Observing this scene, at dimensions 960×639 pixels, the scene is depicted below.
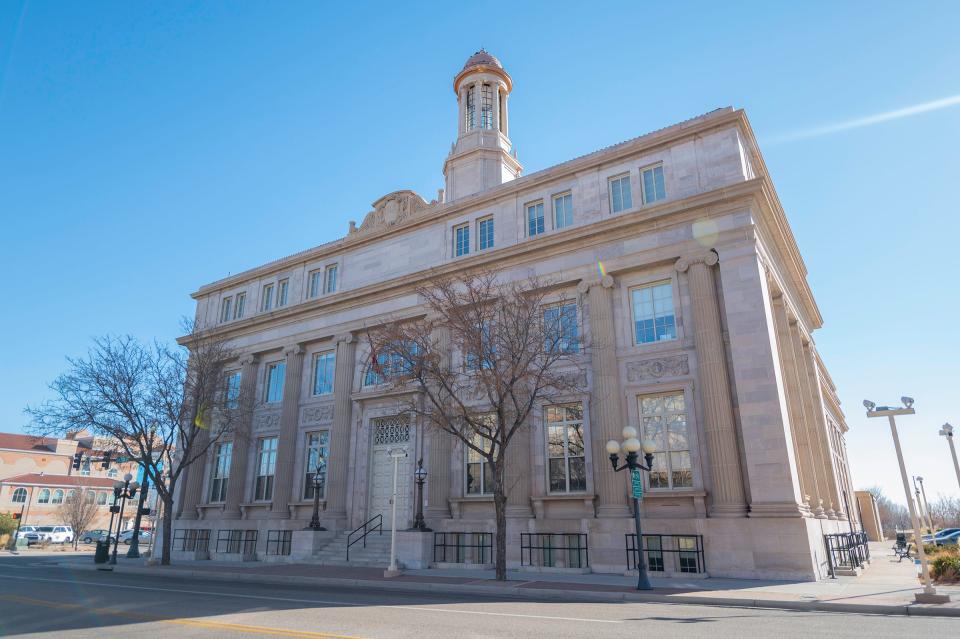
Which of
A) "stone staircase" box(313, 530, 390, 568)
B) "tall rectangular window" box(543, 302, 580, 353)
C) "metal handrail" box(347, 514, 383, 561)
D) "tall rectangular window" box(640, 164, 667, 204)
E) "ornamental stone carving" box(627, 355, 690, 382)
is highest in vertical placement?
"tall rectangular window" box(640, 164, 667, 204)

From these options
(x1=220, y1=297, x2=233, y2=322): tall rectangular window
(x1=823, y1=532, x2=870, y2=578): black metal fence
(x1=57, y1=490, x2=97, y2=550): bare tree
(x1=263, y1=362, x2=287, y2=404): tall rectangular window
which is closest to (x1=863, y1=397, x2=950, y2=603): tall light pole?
(x1=823, y1=532, x2=870, y2=578): black metal fence

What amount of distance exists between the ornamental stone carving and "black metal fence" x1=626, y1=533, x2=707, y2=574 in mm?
5165

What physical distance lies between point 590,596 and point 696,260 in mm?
11908

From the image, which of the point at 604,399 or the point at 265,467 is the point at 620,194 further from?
the point at 265,467

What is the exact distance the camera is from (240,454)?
3022 cm

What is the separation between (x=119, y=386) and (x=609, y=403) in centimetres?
2114

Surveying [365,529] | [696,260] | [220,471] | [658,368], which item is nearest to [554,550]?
[658,368]

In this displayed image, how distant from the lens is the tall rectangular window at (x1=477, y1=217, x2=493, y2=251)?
2617 cm

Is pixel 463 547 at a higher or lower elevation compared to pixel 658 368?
lower

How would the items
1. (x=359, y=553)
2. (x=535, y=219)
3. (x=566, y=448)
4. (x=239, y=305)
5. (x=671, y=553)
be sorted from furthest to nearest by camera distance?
(x=239, y=305), (x=535, y=219), (x=359, y=553), (x=566, y=448), (x=671, y=553)

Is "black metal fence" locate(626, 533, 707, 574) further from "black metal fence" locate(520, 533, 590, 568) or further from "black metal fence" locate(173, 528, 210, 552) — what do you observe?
"black metal fence" locate(173, 528, 210, 552)

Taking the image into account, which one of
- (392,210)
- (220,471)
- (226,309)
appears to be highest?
(392,210)

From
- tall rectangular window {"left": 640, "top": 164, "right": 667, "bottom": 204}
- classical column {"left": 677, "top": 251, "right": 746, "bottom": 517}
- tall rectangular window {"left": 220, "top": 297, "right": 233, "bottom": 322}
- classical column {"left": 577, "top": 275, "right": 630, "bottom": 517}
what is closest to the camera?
classical column {"left": 677, "top": 251, "right": 746, "bottom": 517}

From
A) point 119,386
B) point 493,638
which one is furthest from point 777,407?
point 119,386
